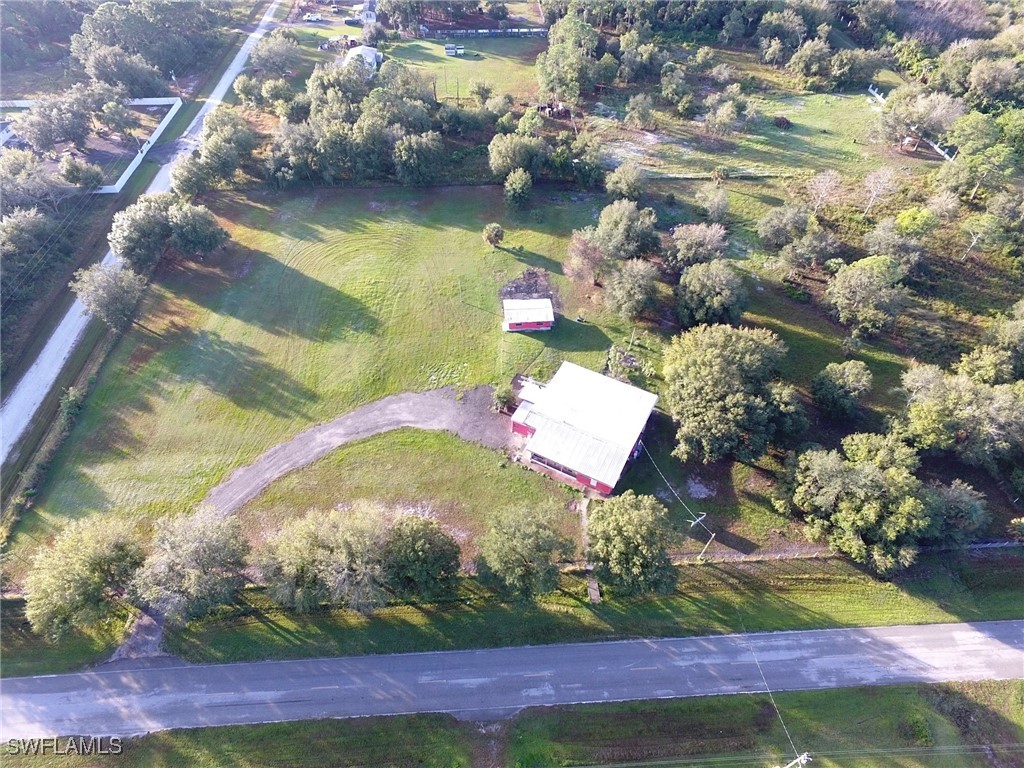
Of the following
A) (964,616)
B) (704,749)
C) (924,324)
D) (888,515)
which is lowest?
(704,749)

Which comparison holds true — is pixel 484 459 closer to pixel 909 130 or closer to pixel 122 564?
pixel 122 564

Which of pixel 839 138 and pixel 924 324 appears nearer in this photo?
pixel 924 324

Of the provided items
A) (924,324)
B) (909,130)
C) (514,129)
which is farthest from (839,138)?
(514,129)

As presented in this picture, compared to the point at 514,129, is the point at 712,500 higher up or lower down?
lower down

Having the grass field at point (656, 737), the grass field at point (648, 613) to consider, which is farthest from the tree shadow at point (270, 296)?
the grass field at point (656, 737)

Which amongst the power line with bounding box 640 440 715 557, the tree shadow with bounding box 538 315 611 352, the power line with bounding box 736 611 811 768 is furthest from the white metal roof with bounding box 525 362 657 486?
the power line with bounding box 736 611 811 768

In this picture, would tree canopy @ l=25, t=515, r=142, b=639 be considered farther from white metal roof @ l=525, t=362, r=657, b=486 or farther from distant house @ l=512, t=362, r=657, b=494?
white metal roof @ l=525, t=362, r=657, b=486
